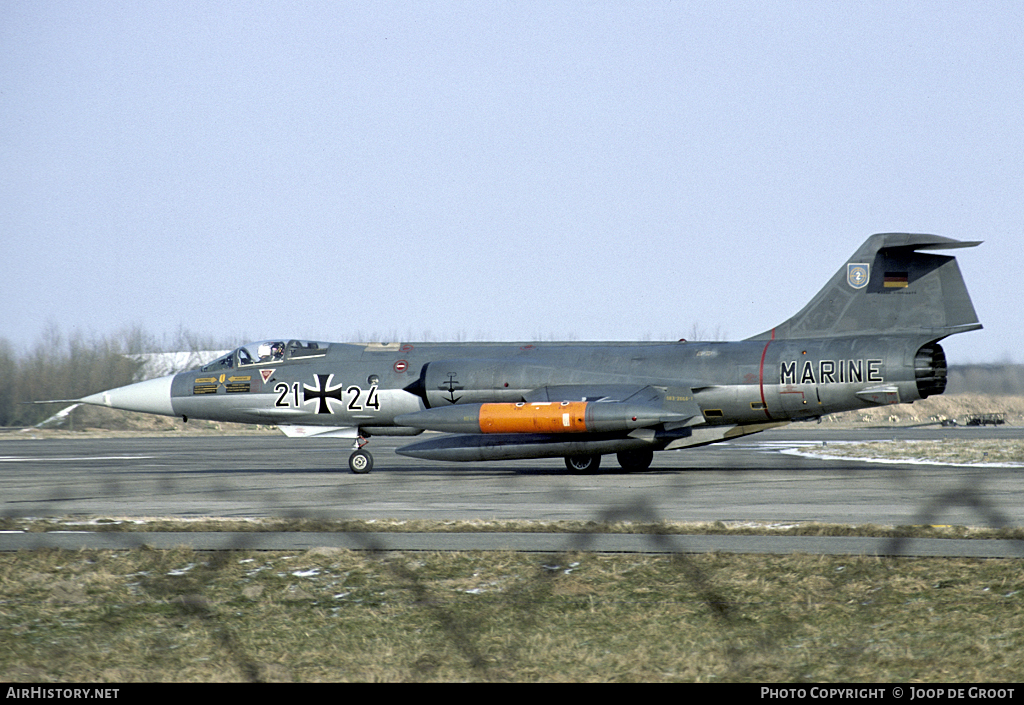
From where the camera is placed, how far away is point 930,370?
21.3 m

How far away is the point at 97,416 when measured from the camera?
72250mm

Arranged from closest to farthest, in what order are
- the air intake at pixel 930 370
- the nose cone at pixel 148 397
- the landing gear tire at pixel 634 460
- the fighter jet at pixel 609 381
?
1. the air intake at pixel 930 370
2. the fighter jet at pixel 609 381
3. the landing gear tire at pixel 634 460
4. the nose cone at pixel 148 397

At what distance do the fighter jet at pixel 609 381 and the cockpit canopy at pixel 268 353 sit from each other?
0.04 m

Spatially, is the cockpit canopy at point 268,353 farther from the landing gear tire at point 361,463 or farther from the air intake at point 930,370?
the air intake at point 930,370

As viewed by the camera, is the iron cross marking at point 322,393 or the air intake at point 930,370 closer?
the air intake at point 930,370

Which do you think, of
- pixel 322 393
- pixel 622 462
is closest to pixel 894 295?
pixel 622 462

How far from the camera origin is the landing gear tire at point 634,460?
24.1 metres

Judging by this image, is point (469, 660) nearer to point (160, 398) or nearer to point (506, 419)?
point (506, 419)

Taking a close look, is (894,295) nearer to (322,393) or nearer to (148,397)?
(322,393)

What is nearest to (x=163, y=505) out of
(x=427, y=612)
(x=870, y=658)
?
(x=427, y=612)

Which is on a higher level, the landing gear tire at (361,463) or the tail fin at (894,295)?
the tail fin at (894,295)

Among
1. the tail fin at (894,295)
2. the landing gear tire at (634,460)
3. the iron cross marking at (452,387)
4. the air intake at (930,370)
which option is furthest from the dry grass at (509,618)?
the landing gear tire at (634,460)

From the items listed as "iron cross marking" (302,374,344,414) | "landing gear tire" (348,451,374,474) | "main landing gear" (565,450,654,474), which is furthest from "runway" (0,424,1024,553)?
"iron cross marking" (302,374,344,414)

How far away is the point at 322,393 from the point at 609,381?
22.8 feet
